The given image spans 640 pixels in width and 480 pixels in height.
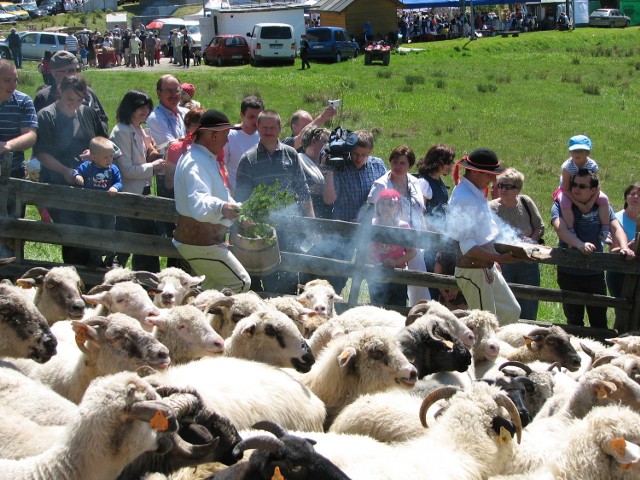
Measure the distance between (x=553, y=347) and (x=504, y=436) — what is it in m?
2.35

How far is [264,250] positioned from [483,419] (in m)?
3.40

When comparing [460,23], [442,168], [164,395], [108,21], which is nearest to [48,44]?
[108,21]

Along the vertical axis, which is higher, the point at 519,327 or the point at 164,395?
the point at 164,395

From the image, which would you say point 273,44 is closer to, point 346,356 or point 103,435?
point 346,356

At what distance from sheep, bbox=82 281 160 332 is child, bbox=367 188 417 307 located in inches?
116

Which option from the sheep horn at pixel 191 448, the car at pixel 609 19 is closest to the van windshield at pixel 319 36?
the car at pixel 609 19

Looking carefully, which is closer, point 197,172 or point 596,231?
point 197,172

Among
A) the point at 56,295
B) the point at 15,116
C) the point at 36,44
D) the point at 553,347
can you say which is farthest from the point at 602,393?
the point at 36,44

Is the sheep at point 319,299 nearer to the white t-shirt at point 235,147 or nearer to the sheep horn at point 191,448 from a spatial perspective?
the white t-shirt at point 235,147

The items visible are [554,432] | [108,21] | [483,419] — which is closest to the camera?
[483,419]

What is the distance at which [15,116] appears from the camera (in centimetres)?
899

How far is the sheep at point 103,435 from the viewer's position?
4137 mm

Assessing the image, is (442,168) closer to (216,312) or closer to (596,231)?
(596,231)

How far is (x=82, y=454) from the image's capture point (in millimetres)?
4156
